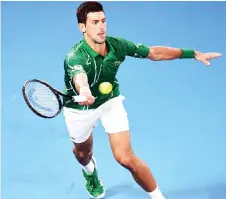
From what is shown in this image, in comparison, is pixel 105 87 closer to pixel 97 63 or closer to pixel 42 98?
pixel 97 63

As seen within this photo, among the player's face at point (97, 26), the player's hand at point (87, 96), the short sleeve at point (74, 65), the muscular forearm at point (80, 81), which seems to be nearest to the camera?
the player's hand at point (87, 96)

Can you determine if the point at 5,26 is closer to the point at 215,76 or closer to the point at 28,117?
the point at 28,117

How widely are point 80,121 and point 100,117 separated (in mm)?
154

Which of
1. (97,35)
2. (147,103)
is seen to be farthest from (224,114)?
(97,35)

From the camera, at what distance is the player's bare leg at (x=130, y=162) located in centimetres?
416

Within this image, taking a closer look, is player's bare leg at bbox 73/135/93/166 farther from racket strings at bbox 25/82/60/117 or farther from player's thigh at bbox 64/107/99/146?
racket strings at bbox 25/82/60/117

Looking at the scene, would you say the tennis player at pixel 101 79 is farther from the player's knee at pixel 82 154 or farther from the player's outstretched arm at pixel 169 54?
the player's knee at pixel 82 154

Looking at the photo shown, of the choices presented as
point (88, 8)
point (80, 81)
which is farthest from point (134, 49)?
point (80, 81)

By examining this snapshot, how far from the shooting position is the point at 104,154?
553cm

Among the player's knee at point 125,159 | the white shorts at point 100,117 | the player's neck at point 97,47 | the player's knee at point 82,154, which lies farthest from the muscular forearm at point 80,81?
the player's knee at point 82,154

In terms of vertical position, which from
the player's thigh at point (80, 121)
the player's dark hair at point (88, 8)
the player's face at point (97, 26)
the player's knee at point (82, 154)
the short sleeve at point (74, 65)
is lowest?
the player's knee at point (82, 154)

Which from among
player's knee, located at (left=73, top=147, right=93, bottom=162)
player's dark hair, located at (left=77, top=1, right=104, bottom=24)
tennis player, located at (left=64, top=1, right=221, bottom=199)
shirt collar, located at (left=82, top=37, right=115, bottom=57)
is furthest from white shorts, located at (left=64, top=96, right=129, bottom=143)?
player's dark hair, located at (left=77, top=1, right=104, bottom=24)

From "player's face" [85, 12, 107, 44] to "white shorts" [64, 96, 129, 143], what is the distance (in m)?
0.51

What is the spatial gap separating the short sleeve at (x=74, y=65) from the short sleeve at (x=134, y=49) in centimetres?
39
